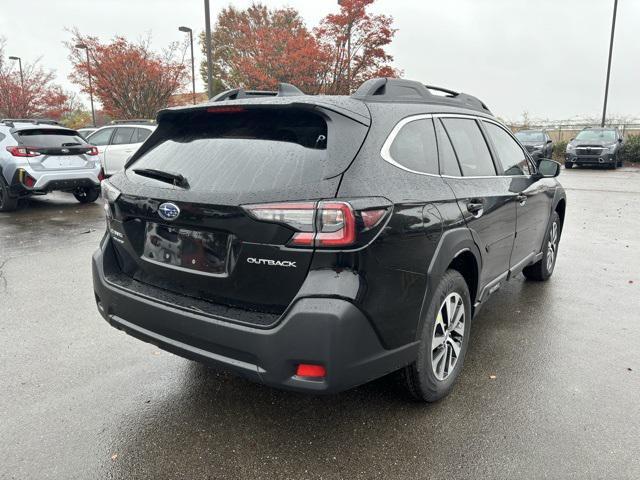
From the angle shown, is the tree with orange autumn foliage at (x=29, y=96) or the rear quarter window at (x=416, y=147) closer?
the rear quarter window at (x=416, y=147)

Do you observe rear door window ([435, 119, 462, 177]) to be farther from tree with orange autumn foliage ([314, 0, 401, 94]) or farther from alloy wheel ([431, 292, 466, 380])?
tree with orange autumn foliage ([314, 0, 401, 94])

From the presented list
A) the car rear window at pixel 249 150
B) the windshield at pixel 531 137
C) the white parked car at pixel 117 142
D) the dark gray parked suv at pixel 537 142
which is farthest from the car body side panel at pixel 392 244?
the windshield at pixel 531 137

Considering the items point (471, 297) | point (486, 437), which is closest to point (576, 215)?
point (471, 297)

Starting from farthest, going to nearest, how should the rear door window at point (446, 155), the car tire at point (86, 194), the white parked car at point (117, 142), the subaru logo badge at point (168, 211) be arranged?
the white parked car at point (117, 142), the car tire at point (86, 194), the rear door window at point (446, 155), the subaru logo badge at point (168, 211)

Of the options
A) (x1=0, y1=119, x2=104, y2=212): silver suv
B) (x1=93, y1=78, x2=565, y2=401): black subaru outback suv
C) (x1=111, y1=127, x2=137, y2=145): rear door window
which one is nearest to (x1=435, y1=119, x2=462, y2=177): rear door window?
(x1=93, y1=78, x2=565, y2=401): black subaru outback suv

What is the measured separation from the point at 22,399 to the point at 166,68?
2536 centimetres

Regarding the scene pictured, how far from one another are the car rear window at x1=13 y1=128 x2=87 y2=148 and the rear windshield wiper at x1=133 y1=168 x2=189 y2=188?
8.06 meters

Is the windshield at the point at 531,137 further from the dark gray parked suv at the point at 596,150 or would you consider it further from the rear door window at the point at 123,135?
the rear door window at the point at 123,135

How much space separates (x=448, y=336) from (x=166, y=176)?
182 cm

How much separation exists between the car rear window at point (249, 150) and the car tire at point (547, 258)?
3.38 meters

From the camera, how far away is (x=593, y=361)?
11.4 feet

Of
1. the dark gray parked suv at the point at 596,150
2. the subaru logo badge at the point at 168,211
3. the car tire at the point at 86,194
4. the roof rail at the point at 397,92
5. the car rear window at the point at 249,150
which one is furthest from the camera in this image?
the dark gray parked suv at the point at 596,150

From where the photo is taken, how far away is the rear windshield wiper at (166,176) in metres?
2.55

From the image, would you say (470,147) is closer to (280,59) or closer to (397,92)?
(397,92)
